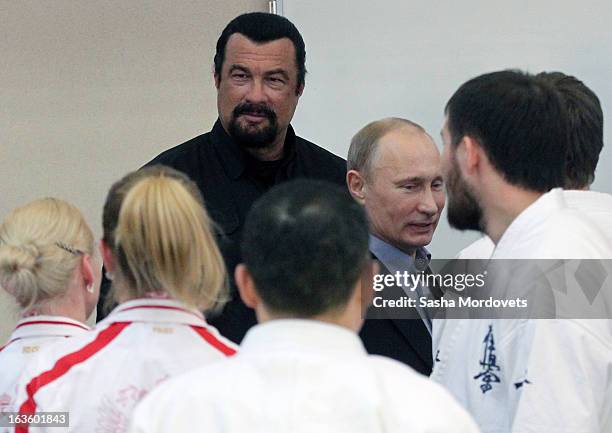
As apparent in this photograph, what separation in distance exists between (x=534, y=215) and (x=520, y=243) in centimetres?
6

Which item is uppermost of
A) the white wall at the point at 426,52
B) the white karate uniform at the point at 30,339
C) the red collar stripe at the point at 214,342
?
the white wall at the point at 426,52

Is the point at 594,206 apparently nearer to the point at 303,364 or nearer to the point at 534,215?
the point at 534,215

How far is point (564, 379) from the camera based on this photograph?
189 centimetres

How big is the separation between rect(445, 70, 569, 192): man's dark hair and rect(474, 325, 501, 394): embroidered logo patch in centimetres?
30

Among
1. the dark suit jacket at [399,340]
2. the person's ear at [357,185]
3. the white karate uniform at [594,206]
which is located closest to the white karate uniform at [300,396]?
the white karate uniform at [594,206]

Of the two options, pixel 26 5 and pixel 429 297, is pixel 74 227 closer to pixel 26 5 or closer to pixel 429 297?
pixel 429 297

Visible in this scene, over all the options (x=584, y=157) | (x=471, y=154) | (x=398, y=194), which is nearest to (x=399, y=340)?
(x=398, y=194)

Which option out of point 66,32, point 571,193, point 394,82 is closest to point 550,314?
point 571,193

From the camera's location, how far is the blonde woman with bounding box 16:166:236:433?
73.2 inches

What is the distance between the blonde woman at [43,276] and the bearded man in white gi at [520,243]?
→ 716mm

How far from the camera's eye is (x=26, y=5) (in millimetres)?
3838

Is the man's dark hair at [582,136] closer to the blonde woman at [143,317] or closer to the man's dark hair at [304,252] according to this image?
the blonde woman at [143,317]

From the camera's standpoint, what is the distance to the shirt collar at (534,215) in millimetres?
2008

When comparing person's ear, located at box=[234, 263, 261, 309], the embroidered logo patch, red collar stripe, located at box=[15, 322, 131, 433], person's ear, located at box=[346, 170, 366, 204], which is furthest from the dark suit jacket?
person's ear, located at box=[234, 263, 261, 309]
